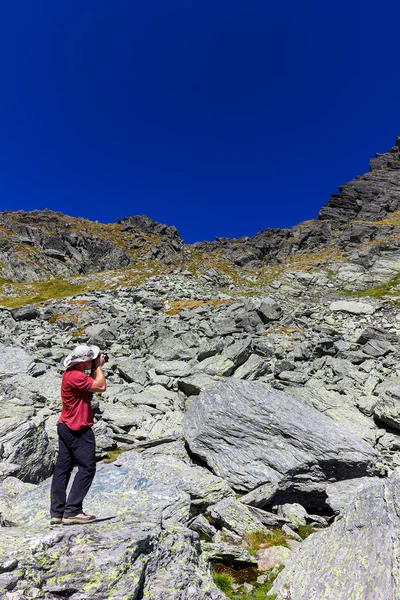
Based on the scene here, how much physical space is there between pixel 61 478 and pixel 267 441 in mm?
7719

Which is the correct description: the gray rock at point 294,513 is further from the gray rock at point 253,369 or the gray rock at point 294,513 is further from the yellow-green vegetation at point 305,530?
the gray rock at point 253,369

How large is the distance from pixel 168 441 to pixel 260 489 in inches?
166

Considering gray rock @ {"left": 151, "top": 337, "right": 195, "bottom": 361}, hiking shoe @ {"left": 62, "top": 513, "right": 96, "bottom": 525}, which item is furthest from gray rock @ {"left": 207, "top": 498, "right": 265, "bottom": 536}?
gray rock @ {"left": 151, "top": 337, "right": 195, "bottom": 361}

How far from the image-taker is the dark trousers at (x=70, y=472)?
242 inches

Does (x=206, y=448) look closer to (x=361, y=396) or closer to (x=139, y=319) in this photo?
(x=361, y=396)

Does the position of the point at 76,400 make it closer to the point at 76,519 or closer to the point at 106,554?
the point at 76,519

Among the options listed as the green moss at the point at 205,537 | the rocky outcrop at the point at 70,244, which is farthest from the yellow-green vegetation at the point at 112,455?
the rocky outcrop at the point at 70,244

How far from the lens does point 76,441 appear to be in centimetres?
648

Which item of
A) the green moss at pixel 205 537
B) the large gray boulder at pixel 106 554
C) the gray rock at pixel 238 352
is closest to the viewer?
the large gray boulder at pixel 106 554

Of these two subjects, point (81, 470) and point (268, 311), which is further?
point (268, 311)

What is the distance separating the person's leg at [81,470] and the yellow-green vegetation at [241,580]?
338cm

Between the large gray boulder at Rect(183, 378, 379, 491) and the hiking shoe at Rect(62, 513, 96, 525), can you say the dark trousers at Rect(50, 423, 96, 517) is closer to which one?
the hiking shoe at Rect(62, 513, 96, 525)

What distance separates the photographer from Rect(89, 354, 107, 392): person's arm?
6.64m

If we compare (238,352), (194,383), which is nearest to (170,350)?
(238,352)
